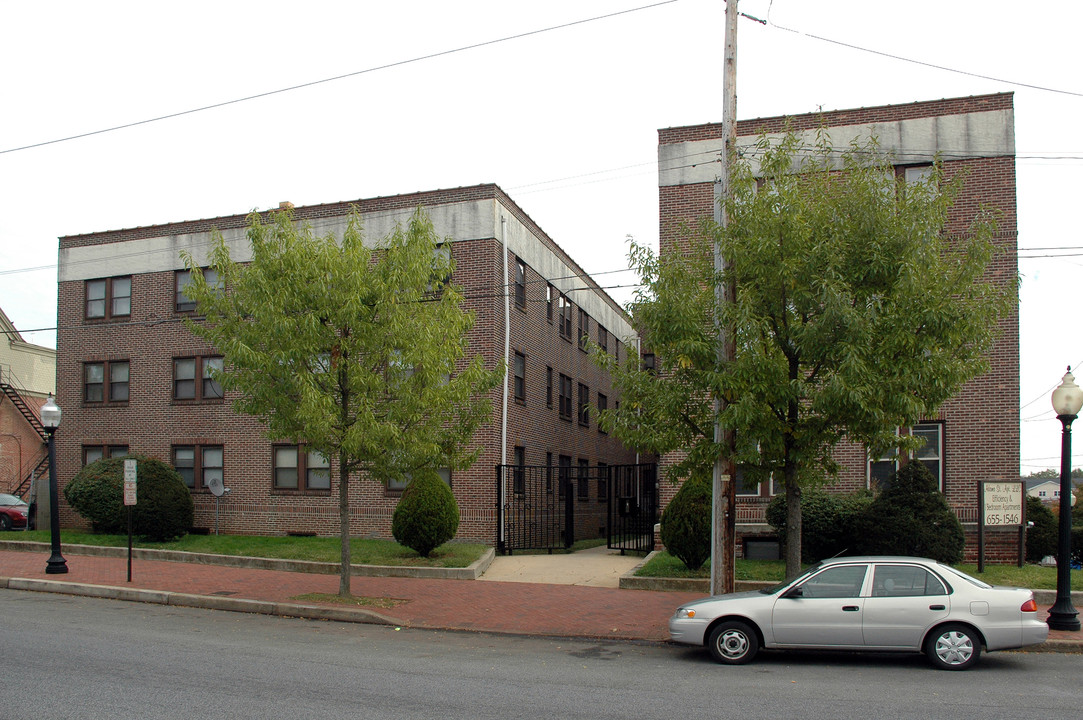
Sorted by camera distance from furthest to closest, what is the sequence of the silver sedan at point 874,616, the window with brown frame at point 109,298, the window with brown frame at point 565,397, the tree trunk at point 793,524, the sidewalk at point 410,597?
1. the window with brown frame at point 565,397
2. the window with brown frame at point 109,298
3. the sidewalk at point 410,597
4. the tree trunk at point 793,524
5. the silver sedan at point 874,616

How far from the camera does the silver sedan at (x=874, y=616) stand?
1010 cm

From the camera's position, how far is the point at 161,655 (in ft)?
34.2

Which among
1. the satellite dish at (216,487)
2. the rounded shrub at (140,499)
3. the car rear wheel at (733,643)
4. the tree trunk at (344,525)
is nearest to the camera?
the car rear wheel at (733,643)

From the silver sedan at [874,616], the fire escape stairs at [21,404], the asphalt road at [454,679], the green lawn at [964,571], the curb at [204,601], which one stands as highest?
A: the fire escape stairs at [21,404]

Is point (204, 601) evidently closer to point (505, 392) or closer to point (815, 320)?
point (505, 392)

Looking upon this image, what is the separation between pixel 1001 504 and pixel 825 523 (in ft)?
10.5

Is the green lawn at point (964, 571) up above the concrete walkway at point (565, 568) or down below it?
above

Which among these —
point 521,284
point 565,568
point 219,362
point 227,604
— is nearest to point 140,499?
point 219,362

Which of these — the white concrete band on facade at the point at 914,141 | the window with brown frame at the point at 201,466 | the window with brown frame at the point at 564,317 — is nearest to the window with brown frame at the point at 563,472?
the window with brown frame at the point at 564,317

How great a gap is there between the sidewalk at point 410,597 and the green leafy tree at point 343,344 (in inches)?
55.6

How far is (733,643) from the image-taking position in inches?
418

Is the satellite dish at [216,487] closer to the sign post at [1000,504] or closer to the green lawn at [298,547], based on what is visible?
the green lawn at [298,547]

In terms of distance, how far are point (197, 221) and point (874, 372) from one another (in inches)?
846

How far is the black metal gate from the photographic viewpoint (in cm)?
2284
